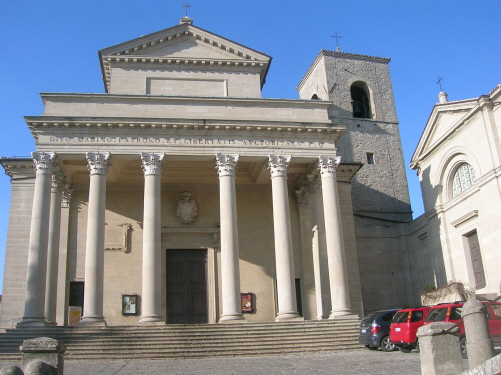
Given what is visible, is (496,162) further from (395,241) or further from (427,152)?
(395,241)

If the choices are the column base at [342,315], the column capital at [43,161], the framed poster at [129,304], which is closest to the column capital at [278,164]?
the column base at [342,315]

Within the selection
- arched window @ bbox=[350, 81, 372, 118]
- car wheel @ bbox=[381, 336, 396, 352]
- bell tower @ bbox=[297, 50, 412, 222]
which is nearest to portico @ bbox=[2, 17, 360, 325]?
car wheel @ bbox=[381, 336, 396, 352]

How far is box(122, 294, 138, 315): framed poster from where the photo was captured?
85.2 feet

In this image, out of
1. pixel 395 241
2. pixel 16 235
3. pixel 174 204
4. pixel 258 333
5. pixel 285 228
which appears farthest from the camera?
pixel 395 241

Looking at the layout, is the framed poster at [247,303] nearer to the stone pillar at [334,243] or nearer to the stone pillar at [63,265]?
the stone pillar at [334,243]

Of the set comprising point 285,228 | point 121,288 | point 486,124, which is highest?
point 486,124

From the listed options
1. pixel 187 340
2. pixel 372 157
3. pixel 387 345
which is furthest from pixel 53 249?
pixel 372 157

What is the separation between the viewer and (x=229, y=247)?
2277 cm

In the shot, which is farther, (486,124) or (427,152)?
(427,152)

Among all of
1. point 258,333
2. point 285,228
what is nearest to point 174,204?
point 285,228

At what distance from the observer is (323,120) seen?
26297 mm

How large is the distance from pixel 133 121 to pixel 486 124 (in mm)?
15820

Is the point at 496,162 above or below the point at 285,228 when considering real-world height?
above

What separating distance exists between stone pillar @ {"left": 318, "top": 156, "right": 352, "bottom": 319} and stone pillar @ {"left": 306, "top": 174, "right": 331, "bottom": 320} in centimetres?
162
